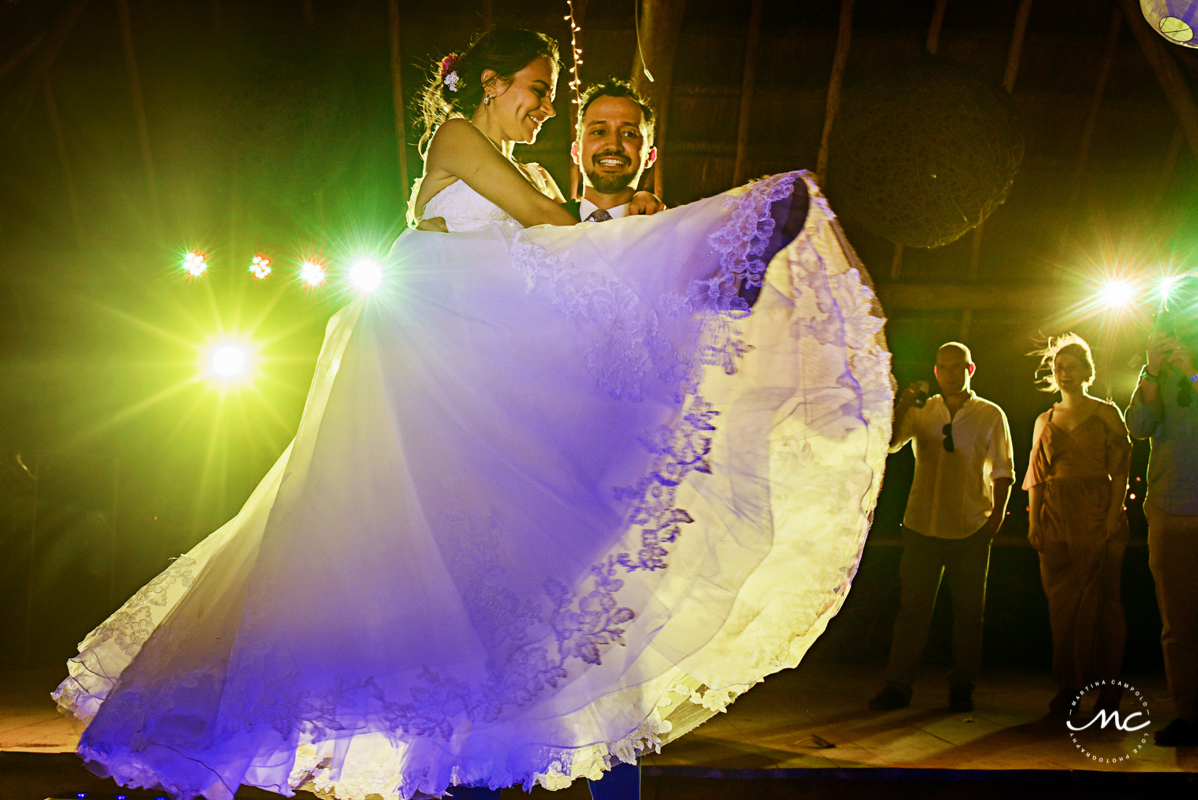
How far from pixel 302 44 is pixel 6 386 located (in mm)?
3768

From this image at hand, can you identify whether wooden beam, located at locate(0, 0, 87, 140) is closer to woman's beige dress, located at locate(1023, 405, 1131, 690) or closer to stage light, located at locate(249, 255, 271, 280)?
stage light, located at locate(249, 255, 271, 280)

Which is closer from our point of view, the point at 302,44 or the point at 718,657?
the point at 718,657

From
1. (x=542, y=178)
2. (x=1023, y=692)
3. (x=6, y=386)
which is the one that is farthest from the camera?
(x=6, y=386)

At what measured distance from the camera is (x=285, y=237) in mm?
5969

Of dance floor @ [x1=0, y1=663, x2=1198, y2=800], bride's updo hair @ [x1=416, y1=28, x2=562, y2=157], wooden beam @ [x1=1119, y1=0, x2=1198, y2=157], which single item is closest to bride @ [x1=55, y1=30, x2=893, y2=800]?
bride's updo hair @ [x1=416, y1=28, x2=562, y2=157]

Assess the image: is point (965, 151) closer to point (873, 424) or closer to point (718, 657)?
point (873, 424)

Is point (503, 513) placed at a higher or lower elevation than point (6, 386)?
lower

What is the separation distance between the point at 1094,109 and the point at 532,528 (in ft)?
21.0

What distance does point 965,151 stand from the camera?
3.32 metres

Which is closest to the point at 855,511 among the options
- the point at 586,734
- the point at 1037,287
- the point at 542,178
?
the point at 586,734

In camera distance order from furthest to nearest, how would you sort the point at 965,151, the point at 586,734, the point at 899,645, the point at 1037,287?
the point at 1037,287 → the point at 899,645 → the point at 965,151 → the point at 586,734

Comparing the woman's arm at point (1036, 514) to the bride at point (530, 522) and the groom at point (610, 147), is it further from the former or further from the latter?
the bride at point (530, 522)

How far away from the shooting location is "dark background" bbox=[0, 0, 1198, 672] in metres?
5.34

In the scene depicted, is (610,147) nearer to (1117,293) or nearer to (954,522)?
(954,522)
